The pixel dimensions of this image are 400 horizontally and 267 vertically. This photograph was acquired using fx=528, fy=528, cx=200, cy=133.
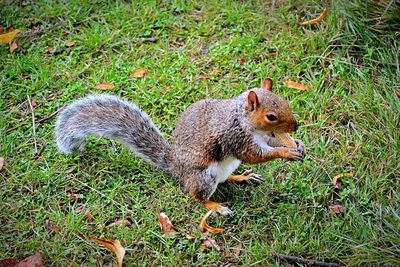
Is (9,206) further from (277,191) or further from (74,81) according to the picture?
(277,191)

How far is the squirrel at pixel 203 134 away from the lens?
8.93ft

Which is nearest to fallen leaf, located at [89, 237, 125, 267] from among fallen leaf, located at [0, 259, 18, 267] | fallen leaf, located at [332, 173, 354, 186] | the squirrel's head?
fallen leaf, located at [0, 259, 18, 267]

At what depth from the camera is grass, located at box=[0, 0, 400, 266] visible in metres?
2.81

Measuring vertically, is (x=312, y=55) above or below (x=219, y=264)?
above

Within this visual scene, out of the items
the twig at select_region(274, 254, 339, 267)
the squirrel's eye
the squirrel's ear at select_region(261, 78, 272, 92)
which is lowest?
the twig at select_region(274, 254, 339, 267)

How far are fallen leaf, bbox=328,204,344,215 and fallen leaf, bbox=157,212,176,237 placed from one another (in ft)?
2.90

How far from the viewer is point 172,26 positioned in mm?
4094

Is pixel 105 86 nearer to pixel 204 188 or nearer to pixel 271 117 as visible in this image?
pixel 204 188

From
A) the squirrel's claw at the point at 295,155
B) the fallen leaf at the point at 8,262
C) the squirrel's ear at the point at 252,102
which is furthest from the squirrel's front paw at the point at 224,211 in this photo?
the fallen leaf at the point at 8,262

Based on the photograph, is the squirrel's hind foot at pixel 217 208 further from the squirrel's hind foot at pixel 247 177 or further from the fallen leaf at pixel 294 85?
the fallen leaf at pixel 294 85

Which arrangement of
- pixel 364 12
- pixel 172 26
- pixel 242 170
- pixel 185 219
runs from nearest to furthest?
1. pixel 185 219
2. pixel 242 170
3. pixel 364 12
4. pixel 172 26

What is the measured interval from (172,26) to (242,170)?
1.43 metres

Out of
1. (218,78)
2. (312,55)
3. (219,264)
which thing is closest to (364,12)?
(312,55)

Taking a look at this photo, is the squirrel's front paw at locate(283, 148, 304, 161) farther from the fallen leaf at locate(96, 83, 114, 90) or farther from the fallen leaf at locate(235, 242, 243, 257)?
the fallen leaf at locate(96, 83, 114, 90)
